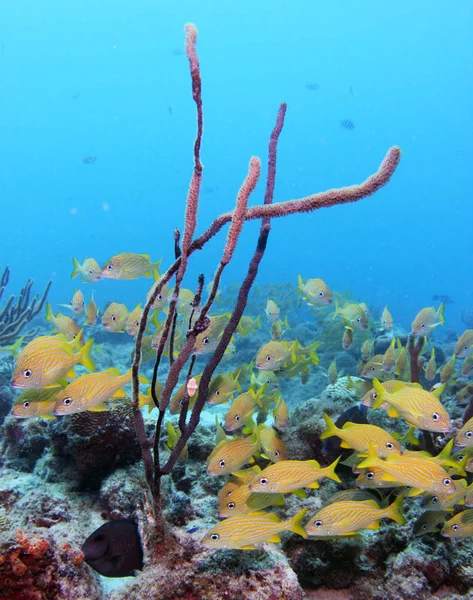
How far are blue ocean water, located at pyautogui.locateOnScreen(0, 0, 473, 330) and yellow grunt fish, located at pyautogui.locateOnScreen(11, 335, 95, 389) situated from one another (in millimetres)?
68720

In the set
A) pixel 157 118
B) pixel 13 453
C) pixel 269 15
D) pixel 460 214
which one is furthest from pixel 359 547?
pixel 460 214

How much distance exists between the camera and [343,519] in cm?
258

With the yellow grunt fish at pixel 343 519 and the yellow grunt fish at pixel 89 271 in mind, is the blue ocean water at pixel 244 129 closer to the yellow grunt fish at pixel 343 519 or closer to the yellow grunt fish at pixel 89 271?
the yellow grunt fish at pixel 89 271

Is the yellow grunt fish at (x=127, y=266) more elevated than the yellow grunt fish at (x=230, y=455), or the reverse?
the yellow grunt fish at (x=127, y=266)

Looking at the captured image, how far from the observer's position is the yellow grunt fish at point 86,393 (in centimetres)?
260

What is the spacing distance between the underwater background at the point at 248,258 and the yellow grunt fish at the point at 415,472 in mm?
43

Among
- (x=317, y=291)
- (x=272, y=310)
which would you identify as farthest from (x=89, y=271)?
(x=317, y=291)

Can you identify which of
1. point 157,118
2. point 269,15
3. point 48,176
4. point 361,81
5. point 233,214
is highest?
point 269,15

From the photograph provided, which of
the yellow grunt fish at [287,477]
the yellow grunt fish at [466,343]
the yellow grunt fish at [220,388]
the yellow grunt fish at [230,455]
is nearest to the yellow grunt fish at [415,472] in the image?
the yellow grunt fish at [287,477]

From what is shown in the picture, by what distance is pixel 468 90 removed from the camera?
95.9 m

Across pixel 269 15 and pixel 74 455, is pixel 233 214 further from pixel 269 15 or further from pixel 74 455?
pixel 269 15

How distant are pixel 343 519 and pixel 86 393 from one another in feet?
6.65

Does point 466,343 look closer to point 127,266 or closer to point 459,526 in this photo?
point 459,526

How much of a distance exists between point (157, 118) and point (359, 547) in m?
136
